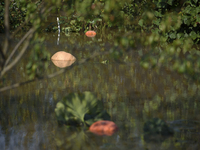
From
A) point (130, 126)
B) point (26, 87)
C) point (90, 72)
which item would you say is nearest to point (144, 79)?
point (90, 72)

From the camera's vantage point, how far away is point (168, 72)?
28.7 feet

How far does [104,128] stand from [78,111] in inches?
21.5

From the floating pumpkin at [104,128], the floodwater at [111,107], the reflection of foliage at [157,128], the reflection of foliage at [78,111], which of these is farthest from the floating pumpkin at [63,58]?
the reflection of foliage at [157,128]

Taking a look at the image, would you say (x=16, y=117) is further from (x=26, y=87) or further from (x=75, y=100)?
(x=26, y=87)

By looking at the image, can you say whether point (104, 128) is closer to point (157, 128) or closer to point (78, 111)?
point (78, 111)

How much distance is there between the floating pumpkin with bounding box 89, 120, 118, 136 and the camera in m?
4.86

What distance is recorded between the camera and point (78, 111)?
5.25m

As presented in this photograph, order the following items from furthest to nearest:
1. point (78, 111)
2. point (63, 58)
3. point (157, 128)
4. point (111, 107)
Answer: point (63, 58) < point (111, 107) < point (78, 111) < point (157, 128)

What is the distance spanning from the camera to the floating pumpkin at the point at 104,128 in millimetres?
4859

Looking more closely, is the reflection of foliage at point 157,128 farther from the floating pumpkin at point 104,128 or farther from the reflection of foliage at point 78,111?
the reflection of foliage at point 78,111

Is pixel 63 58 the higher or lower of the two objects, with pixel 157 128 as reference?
higher

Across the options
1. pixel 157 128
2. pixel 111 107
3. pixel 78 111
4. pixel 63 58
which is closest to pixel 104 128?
pixel 78 111

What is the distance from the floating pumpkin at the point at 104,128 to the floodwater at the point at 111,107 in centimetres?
10

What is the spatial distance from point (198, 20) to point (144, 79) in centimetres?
400
